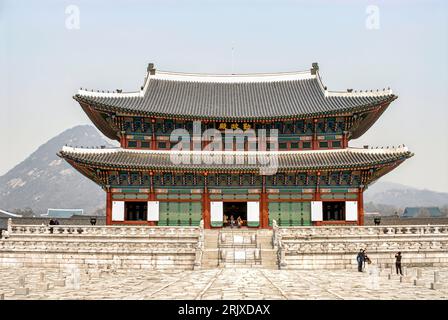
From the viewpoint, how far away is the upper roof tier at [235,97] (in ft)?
132

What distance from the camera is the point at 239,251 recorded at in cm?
2838

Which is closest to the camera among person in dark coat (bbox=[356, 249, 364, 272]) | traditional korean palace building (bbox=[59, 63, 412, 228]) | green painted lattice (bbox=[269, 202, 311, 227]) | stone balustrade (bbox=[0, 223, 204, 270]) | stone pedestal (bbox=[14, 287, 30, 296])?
stone pedestal (bbox=[14, 287, 30, 296])

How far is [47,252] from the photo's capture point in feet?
94.8

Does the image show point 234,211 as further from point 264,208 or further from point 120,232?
point 120,232

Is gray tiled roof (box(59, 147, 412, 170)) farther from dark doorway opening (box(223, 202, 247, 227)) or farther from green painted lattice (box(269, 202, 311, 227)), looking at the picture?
dark doorway opening (box(223, 202, 247, 227))

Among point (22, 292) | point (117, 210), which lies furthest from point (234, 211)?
point (22, 292)

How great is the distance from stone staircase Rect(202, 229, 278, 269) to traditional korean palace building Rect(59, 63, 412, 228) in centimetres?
762

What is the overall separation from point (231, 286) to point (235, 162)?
22.1 meters

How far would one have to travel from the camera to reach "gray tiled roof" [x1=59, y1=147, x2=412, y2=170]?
124ft

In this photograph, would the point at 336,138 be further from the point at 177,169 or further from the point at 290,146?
the point at 177,169

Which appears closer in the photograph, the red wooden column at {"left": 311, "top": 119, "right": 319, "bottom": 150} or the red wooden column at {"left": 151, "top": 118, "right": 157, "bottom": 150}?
the red wooden column at {"left": 151, "top": 118, "right": 157, "bottom": 150}

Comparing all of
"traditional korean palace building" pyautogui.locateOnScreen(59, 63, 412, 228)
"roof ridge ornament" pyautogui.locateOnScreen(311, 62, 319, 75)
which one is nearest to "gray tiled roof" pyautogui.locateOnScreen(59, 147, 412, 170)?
"traditional korean palace building" pyautogui.locateOnScreen(59, 63, 412, 228)
